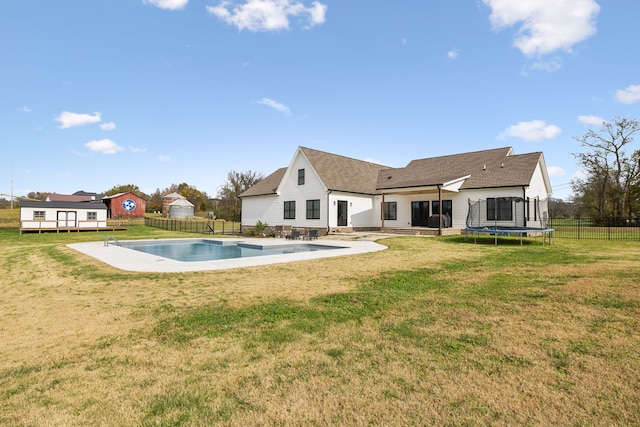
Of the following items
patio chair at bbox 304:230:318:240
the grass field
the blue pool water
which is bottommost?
the blue pool water

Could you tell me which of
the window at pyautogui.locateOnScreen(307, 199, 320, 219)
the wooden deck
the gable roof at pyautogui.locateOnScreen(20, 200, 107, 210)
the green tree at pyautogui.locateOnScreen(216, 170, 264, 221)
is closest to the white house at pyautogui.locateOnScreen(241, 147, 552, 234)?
the window at pyautogui.locateOnScreen(307, 199, 320, 219)

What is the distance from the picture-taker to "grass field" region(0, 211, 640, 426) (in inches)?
105

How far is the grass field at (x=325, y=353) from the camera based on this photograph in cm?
268

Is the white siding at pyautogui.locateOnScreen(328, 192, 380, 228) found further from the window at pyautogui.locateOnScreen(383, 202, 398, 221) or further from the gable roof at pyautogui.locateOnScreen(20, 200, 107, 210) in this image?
the gable roof at pyautogui.locateOnScreen(20, 200, 107, 210)

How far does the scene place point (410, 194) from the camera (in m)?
25.4

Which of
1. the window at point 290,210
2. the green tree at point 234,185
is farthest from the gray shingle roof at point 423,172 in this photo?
the green tree at point 234,185

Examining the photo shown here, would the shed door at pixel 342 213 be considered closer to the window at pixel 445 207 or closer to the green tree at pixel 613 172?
the window at pixel 445 207

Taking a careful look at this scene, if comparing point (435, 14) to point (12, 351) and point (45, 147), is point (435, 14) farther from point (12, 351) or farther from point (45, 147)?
point (45, 147)

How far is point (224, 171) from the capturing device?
6122 centimetres

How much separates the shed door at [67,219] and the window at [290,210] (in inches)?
938

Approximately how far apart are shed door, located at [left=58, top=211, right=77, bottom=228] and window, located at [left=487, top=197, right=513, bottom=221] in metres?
39.9

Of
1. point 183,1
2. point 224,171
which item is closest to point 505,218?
point 183,1

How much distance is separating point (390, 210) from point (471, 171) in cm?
703

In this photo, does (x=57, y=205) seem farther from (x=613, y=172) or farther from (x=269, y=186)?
(x=613, y=172)
